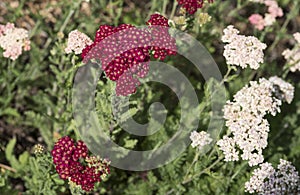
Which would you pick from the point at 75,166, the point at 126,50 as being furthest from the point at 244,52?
the point at 75,166

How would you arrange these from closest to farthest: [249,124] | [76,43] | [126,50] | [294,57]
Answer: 1. [126,50]
2. [76,43]
3. [249,124]
4. [294,57]

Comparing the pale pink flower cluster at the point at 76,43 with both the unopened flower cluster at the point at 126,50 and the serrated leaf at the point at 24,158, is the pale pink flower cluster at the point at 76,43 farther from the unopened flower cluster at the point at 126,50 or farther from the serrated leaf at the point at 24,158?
the serrated leaf at the point at 24,158

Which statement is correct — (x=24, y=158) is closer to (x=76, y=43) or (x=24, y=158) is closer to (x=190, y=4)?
(x=76, y=43)

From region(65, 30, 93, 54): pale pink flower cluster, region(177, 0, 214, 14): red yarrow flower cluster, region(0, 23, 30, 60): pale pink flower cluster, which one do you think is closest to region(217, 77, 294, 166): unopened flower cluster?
region(177, 0, 214, 14): red yarrow flower cluster

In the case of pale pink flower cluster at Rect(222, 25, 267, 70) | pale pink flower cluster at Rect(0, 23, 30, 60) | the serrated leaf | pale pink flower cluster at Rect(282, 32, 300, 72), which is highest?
pale pink flower cluster at Rect(282, 32, 300, 72)

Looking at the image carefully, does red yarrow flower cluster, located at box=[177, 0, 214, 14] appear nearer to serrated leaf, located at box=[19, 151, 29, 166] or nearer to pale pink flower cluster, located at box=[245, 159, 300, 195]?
pale pink flower cluster, located at box=[245, 159, 300, 195]

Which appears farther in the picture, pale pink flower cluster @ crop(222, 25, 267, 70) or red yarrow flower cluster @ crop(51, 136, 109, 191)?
pale pink flower cluster @ crop(222, 25, 267, 70)
